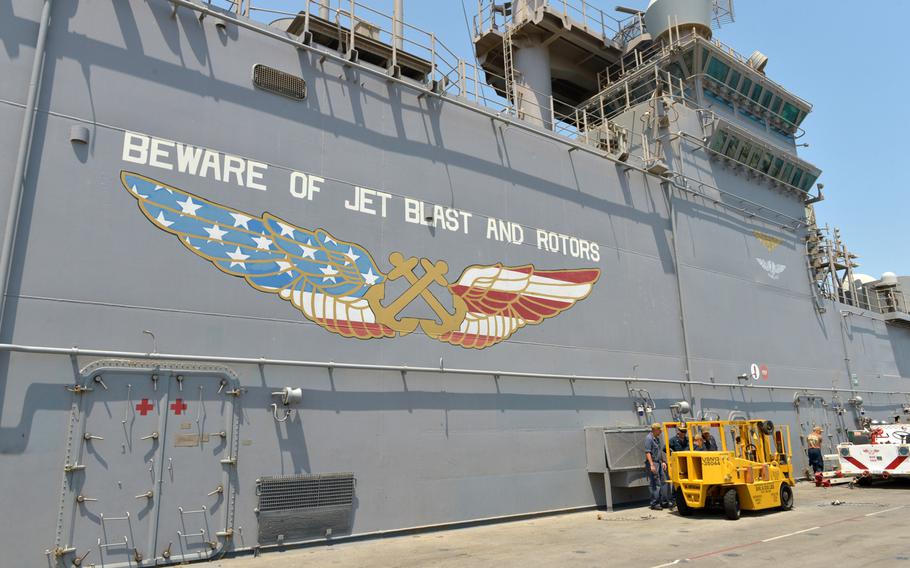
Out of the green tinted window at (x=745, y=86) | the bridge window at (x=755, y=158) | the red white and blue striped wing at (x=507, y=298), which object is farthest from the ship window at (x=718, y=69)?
the red white and blue striped wing at (x=507, y=298)

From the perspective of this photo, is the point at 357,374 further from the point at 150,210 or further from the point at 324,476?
the point at 150,210

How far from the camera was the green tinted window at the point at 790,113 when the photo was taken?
65.6 ft

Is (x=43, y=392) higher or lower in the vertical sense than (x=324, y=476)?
higher

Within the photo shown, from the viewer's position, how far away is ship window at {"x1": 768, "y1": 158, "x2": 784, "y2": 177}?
1822 cm

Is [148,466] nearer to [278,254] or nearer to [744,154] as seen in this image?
[278,254]

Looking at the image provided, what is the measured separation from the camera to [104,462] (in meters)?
6.91

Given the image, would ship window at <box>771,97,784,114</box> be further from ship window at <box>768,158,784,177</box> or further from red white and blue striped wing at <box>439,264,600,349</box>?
red white and blue striped wing at <box>439,264,600,349</box>

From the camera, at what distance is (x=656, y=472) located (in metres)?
11.4

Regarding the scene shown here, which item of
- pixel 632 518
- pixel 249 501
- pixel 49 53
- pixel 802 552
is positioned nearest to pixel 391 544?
pixel 249 501

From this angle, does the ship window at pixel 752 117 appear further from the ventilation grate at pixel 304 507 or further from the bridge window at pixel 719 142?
the ventilation grate at pixel 304 507

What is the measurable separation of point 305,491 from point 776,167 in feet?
55.9

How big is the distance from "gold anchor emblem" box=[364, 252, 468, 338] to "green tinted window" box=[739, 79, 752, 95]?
13258 millimetres

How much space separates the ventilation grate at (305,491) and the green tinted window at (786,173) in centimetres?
1672

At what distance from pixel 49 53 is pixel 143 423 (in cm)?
474
